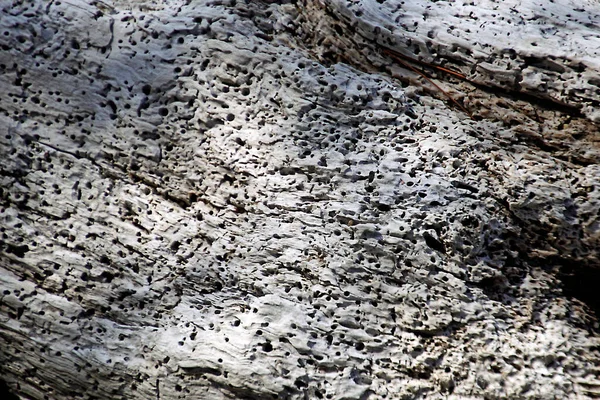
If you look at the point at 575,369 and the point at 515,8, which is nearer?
the point at 575,369

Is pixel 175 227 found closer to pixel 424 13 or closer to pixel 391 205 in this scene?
pixel 391 205

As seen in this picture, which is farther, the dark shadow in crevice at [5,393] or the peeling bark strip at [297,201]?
the dark shadow in crevice at [5,393]

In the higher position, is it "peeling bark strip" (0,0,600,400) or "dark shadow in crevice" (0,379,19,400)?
"peeling bark strip" (0,0,600,400)

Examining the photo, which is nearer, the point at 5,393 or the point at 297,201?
the point at 297,201

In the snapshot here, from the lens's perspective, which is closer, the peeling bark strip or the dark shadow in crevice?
the peeling bark strip

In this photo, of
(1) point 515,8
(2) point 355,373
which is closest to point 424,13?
(1) point 515,8

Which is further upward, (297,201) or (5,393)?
(297,201)

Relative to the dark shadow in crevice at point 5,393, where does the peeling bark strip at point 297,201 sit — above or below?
above

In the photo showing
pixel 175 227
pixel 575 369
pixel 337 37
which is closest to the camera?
pixel 575 369
